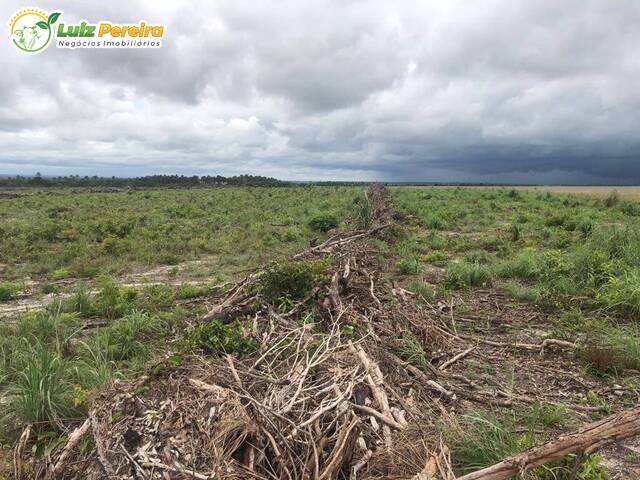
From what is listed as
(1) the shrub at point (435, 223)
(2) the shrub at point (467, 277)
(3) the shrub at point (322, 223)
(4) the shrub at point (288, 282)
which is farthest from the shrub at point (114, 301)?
(1) the shrub at point (435, 223)

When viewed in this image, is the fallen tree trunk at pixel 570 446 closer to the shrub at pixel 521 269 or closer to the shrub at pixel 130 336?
the shrub at pixel 130 336

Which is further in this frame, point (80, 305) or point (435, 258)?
point (435, 258)

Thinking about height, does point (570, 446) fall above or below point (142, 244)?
above

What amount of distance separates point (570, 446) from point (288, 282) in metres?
3.80

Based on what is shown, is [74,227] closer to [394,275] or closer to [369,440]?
[394,275]

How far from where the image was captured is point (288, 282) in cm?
555

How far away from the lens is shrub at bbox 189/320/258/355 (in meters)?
4.04

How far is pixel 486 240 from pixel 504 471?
33.9 ft

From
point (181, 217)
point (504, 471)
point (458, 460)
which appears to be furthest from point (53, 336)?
point (181, 217)

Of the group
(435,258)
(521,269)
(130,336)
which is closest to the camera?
(130,336)

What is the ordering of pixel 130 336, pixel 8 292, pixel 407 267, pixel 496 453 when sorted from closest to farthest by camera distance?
pixel 496 453, pixel 130 336, pixel 8 292, pixel 407 267

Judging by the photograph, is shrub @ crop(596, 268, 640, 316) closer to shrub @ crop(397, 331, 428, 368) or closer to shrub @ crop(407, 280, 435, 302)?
shrub @ crop(407, 280, 435, 302)

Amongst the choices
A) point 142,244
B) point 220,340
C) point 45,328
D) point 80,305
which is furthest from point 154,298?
point 142,244

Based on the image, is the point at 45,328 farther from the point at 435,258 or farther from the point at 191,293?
the point at 435,258
